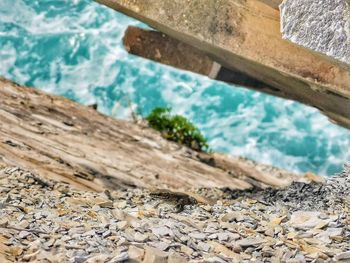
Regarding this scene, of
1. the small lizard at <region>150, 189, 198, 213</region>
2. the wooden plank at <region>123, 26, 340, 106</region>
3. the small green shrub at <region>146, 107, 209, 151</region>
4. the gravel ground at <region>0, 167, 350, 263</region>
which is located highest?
the wooden plank at <region>123, 26, 340, 106</region>

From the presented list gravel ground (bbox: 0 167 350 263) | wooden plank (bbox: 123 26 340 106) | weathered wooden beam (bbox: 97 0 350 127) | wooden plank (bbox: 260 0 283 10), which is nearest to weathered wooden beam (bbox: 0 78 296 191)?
wooden plank (bbox: 123 26 340 106)

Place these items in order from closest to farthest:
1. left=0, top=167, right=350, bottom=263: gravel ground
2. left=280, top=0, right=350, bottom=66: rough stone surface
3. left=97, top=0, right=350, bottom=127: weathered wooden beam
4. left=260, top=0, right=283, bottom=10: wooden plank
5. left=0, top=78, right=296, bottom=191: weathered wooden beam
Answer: left=0, top=167, right=350, bottom=263: gravel ground < left=280, top=0, right=350, bottom=66: rough stone surface < left=260, top=0, right=283, bottom=10: wooden plank < left=97, top=0, right=350, bottom=127: weathered wooden beam < left=0, top=78, right=296, bottom=191: weathered wooden beam

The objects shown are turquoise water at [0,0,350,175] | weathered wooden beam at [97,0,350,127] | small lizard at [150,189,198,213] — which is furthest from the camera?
turquoise water at [0,0,350,175]

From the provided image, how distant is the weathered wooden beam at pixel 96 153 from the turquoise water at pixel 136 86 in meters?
13.0

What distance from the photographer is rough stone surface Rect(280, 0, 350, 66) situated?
5367mm

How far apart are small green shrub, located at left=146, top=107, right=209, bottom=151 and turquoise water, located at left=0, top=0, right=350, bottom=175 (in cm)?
1195

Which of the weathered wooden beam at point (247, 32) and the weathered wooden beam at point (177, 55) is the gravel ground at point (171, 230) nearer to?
the weathered wooden beam at point (247, 32)

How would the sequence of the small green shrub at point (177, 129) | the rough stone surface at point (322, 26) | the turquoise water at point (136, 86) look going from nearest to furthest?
the rough stone surface at point (322, 26) < the small green shrub at point (177, 129) < the turquoise water at point (136, 86)

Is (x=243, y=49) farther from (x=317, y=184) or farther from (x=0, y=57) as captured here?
(x=0, y=57)

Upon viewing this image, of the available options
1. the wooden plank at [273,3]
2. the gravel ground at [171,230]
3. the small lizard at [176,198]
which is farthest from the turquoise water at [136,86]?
the wooden plank at [273,3]

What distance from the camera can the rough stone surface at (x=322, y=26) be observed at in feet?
17.6

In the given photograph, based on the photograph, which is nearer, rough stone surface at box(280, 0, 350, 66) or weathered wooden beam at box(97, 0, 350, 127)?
rough stone surface at box(280, 0, 350, 66)

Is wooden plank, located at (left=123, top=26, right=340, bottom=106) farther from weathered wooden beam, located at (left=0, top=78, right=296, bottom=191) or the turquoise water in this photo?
the turquoise water

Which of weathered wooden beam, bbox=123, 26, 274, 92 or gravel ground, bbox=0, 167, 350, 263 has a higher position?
weathered wooden beam, bbox=123, 26, 274, 92
